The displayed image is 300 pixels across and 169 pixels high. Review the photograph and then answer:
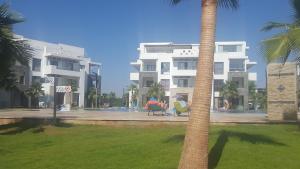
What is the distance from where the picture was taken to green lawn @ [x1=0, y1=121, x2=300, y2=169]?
8.19 metres

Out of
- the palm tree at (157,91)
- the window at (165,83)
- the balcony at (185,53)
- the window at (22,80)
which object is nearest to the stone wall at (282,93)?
the balcony at (185,53)

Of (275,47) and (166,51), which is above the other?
(166,51)

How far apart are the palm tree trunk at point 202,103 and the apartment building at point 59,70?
53448mm

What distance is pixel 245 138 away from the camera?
36.3ft

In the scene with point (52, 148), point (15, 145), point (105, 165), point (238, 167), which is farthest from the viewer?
point (15, 145)

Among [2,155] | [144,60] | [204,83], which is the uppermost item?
[144,60]

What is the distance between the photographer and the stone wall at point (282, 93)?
64.5ft

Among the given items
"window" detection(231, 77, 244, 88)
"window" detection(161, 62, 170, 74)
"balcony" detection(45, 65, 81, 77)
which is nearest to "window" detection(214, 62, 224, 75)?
"window" detection(231, 77, 244, 88)

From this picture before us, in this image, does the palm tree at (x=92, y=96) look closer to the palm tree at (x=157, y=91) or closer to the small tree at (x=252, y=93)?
the palm tree at (x=157, y=91)

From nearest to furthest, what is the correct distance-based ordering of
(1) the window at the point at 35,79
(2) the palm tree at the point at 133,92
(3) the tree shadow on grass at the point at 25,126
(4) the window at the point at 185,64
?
(3) the tree shadow on grass at the point at 25,126, (1) the window at the point at 35,79, (4) the window at the point at 185,64, (2) the palm tree at the point at 133,92

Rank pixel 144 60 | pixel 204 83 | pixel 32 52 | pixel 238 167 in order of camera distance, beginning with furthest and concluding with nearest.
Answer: pixel 144 60, pixel 32 52, pixel 238 167, pixel 204 83

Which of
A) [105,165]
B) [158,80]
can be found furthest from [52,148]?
[158,80]

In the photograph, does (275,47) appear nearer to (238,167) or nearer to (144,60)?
(238,167)

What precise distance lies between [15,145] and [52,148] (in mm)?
1652
